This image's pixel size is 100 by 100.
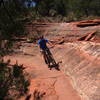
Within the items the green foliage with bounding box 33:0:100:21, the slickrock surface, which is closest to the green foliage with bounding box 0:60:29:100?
the slickrock surface

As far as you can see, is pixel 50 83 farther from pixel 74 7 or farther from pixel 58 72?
pixel 74 7

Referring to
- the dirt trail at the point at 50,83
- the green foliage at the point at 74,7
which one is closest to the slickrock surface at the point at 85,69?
the dirt trail at the point at 50,83

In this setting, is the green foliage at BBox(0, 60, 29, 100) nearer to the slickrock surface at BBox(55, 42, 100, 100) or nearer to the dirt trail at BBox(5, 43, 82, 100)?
the dirt trail at BBox(5, 43, 82, 100)

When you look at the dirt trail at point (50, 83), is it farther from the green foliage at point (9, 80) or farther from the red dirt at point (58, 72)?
the green foliage at point (9, 80)

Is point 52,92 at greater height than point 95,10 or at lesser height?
lesser

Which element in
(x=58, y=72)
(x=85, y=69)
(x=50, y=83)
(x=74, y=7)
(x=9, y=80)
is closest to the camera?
(x=9, y=80)

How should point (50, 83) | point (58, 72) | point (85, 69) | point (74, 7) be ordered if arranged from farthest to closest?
point (74, 7), point (58, 72), point (50, 83), point (85, 69)

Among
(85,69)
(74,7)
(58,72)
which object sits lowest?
(85,69)

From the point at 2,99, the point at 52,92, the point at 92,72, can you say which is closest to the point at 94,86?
the point at 92,72

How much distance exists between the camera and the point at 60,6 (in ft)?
127

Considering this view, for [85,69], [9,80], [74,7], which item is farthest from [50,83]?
[74,7]

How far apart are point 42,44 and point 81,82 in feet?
12.6

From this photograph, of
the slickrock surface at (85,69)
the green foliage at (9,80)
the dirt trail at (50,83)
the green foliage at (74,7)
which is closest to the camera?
the green foliage at (9,80)

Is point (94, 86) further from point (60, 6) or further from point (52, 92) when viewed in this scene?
point (60, 6)
